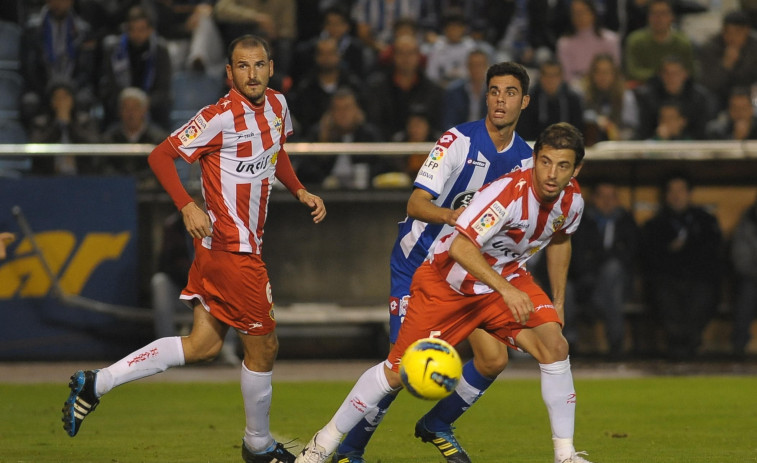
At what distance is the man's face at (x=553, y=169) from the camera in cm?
593

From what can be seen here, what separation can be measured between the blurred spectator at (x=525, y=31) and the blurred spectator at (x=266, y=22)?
2611mm

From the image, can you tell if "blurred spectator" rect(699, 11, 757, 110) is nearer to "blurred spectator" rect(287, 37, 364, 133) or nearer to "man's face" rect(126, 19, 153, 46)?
"blurred spectator" rect(287, 37, 364, 133)

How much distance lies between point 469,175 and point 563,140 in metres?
1.01

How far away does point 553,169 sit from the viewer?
19.5 feet

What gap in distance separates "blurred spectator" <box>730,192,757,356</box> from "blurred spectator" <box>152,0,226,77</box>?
639 centimetres

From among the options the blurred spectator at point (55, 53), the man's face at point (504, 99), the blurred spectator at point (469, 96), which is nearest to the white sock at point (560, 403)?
the man's face at point (504, 99)

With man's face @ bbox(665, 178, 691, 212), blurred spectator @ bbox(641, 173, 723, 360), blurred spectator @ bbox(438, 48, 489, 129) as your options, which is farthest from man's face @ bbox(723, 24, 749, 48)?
blurred spectator @ bbox(438, 48, 489, 129)

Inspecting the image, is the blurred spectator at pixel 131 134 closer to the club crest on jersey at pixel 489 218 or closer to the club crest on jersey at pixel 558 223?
the club crest on jersey at pixel 558 223

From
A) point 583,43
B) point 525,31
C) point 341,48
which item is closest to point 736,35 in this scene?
point 583,43

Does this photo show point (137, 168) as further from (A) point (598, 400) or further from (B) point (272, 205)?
(A) point (598, 400)

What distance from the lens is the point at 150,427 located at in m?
8.68

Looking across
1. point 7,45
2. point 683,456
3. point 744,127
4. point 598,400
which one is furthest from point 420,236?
point 7,45

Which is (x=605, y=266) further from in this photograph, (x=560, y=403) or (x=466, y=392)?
(x=560, y=403)

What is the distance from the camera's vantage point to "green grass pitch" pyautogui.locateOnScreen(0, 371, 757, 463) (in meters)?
7.35
